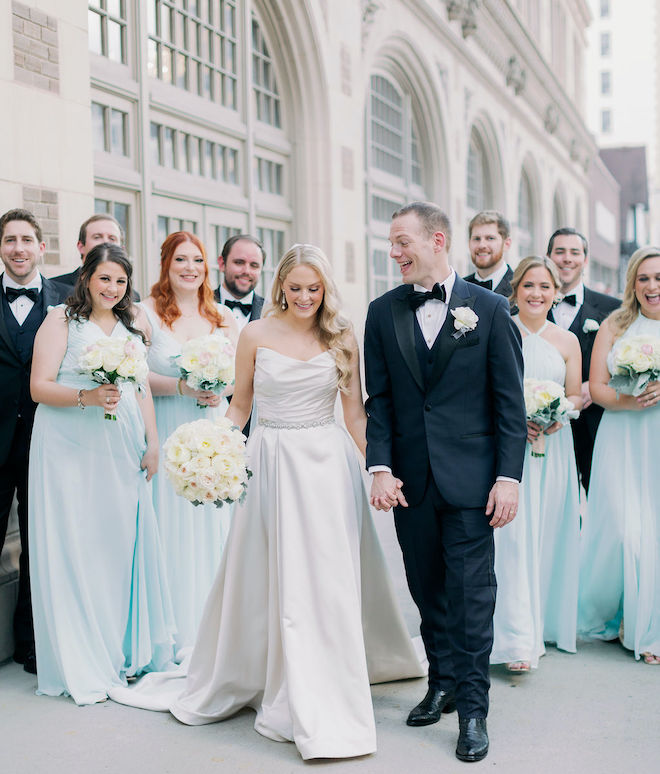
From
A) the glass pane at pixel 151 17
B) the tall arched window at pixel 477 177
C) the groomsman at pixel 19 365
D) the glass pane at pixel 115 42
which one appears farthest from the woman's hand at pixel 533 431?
the tall arched window at pixel 477 177

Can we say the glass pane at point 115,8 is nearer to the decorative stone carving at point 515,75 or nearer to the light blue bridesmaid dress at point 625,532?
the light blue bridesmaid dress at point 625,532

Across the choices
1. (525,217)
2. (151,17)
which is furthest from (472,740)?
→ (525,217)

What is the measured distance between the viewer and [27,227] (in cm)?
462

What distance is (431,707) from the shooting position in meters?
3.86

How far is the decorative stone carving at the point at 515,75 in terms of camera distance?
22.2 m

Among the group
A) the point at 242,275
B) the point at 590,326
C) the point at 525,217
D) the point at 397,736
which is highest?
the point at 525,217

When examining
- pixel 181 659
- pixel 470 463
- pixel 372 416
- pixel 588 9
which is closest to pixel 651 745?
pixel 470 463

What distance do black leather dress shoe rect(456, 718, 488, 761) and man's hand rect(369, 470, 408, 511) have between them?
0.91 metres

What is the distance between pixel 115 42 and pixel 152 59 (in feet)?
2.16

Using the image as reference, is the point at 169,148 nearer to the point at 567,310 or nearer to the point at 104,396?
the point at 567,310

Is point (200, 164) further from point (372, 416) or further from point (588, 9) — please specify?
point (588, 9)

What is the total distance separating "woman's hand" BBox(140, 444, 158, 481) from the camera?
456 cm

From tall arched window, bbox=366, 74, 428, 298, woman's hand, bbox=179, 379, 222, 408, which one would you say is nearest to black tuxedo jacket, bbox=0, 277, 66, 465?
woman's hand, bbox=179, 379, 222, 408

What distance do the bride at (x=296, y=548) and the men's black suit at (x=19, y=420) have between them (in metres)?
1.24
